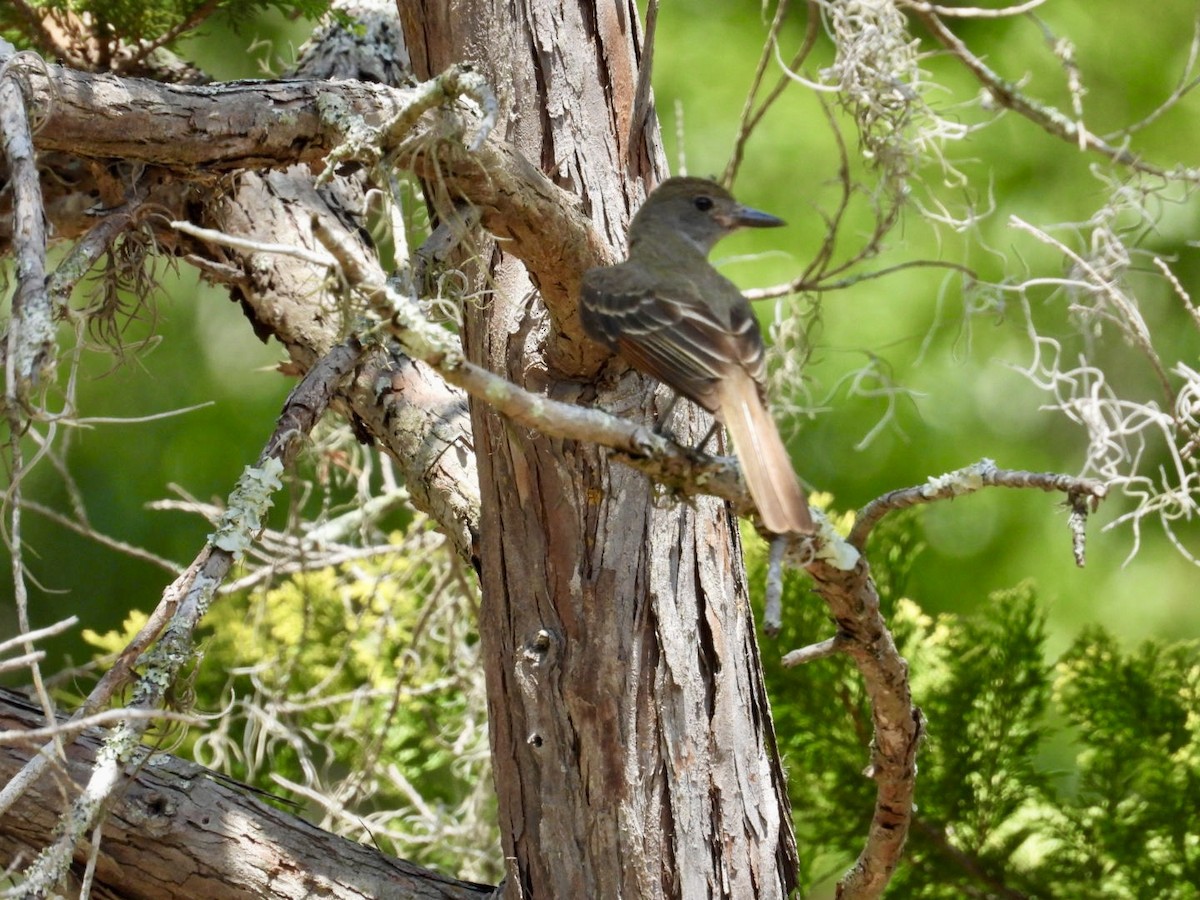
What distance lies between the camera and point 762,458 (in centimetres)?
205

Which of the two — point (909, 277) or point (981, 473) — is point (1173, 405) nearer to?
point (981, 473)

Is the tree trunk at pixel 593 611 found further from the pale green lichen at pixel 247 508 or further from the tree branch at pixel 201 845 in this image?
the pale green lichen at pixel 247 508

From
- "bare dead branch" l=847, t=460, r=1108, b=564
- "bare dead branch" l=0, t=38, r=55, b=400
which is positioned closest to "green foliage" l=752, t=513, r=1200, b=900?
"bare dead branch" l=847, t=460, r=1108, b=564

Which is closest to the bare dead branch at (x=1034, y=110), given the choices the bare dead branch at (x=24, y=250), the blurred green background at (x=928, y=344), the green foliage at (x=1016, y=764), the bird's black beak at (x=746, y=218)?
the bird's black beak at (x=746, y=218)

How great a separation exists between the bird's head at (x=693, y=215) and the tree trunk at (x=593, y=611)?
11 centimetres

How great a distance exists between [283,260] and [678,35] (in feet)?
8.69

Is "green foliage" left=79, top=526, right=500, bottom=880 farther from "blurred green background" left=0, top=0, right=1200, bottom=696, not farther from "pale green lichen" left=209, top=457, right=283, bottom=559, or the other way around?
"pale green lichen" left=209, top=457, right=283, bottom=559

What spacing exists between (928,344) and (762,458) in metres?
2.80

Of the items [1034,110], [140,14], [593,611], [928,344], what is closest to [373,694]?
[593,611]

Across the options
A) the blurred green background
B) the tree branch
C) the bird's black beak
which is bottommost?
the tree branch

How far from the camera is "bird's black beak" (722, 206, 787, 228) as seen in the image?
9.47 feet

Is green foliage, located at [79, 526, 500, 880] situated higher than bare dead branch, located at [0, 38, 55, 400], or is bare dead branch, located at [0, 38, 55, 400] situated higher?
green foliage, located at [79, 526, 500, 880]

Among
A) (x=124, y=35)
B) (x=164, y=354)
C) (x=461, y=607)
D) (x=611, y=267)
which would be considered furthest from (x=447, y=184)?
(x=164, y=354)

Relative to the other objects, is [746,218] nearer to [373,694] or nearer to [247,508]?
[247,508]
